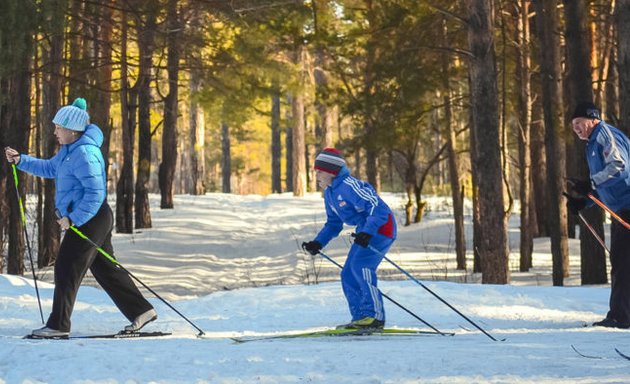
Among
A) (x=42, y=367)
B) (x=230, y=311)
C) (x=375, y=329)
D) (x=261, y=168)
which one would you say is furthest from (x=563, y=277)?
(x=261, y=168)

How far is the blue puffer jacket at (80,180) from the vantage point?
7523 millimetres

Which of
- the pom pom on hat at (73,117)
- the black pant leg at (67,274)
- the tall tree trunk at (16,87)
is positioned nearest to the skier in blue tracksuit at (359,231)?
the black pant leg at (67,274)

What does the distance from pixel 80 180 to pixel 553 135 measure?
35.2 ft

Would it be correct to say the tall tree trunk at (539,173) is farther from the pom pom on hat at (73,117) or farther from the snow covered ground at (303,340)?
the pom pom on hat at (73,117)

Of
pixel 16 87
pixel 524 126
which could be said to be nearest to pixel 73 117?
pixel 16 87

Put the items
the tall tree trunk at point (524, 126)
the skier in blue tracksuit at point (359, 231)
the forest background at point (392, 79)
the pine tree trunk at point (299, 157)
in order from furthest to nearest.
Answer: the pine tree trunk at point (299, 157)
the tall tree trunk at point (524, 126)
the forest background at point (392, 79)
the skier in blue tracksuit at point (359, 231)

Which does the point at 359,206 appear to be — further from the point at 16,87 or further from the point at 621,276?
the point at 16,87

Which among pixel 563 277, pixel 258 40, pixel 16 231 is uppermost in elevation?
pixel 258 40

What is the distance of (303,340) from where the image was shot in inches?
285

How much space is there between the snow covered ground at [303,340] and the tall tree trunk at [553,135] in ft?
3.36

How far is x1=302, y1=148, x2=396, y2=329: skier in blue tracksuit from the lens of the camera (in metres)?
7.71

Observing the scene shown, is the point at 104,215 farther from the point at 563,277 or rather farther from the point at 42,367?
the point at 563,277

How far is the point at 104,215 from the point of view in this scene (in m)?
7.79

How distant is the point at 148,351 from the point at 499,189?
8343mm
